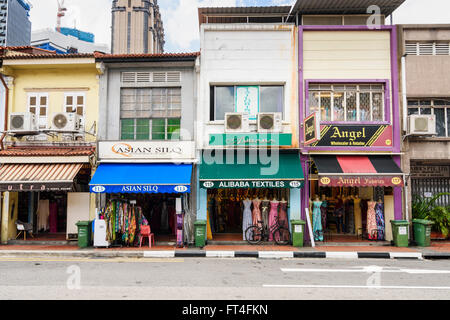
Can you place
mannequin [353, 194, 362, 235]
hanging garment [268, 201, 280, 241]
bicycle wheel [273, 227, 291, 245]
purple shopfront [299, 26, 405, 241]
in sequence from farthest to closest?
1. mannequin [353, 194, 362, 235]
2. purple shopfront [299, 26, 405, 241]
3. hanging garment [268, 201, 280, 241]
4. bicycle wheel [273, 227, 291, 245]

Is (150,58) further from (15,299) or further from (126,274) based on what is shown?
(15,299)

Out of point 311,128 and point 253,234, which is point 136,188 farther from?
point 311,128

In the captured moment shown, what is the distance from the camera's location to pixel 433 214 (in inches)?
530

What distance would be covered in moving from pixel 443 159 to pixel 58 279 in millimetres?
13433

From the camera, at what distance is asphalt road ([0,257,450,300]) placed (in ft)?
21.6

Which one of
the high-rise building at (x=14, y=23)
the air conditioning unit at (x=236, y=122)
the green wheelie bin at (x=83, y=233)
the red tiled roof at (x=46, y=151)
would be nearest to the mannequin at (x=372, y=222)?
the air conditioning unit at (x=236, y=122)

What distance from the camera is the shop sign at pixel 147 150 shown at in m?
13.2

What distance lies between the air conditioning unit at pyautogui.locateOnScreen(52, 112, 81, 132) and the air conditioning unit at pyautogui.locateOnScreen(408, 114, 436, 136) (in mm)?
12204

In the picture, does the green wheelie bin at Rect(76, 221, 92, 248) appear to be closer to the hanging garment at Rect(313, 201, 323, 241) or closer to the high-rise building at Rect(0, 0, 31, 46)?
the hanging garment at Rect(313, 201, 323, 241)

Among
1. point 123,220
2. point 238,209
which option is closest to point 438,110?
point 238,209

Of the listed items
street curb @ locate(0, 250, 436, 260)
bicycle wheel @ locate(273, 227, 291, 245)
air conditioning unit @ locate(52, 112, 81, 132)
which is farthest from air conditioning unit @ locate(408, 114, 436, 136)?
air conditioning unit @ locate(52, 112, 81, 132)

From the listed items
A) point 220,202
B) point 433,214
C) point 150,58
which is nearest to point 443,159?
point 433,214

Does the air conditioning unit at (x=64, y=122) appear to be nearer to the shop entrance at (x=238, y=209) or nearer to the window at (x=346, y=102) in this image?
the shop entrance at (x=238, y=209)

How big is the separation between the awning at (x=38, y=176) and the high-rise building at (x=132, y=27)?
113 metres
